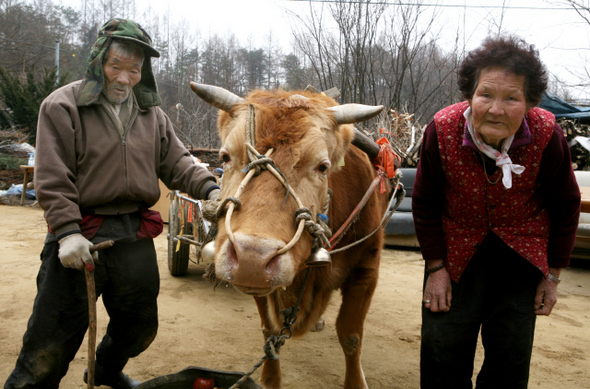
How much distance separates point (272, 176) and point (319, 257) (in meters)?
0.42

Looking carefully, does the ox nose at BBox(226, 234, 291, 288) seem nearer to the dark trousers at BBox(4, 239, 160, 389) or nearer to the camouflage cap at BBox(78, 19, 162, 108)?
the dark trousers at BBox(4, 239, 160, 389)

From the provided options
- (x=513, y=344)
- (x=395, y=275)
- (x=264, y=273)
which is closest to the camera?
(x=264, y=273)

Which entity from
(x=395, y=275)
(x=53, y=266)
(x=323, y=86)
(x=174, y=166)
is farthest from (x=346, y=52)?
(x=53, y=266)

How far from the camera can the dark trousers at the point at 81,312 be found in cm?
217

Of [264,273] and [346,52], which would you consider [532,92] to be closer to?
[264,273]

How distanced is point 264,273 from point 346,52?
1005 cm

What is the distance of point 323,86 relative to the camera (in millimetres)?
11500

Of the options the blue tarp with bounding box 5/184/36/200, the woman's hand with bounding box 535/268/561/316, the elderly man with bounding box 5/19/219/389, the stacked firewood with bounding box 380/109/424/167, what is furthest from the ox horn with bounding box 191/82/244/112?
the blue tarp with bounding box 5/184/36/200

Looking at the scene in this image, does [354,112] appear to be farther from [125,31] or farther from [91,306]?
[91,306]

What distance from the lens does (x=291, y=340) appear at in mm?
3691

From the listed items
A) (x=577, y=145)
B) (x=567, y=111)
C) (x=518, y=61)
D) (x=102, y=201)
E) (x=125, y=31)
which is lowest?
(x=102, y=201)

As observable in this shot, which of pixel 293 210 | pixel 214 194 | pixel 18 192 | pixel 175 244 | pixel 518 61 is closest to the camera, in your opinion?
pixel 518 61

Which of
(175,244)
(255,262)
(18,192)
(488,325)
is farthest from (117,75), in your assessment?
(18,192)

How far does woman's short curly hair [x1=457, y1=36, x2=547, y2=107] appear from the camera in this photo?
5.86 ft
